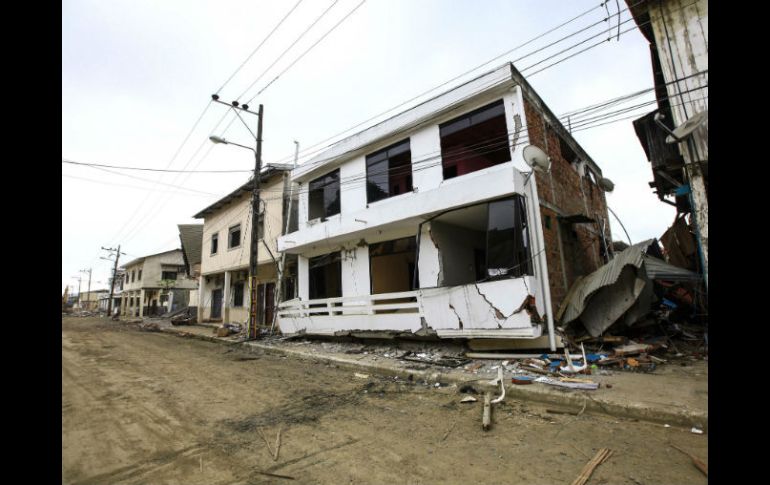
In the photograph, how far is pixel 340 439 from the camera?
3.75m

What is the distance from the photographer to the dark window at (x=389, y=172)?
Answer: 1067 centimetres

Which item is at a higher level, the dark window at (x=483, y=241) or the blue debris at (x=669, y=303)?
the dark window at (x=483, y=241)

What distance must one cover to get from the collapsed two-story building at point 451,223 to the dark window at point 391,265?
0.04 metres

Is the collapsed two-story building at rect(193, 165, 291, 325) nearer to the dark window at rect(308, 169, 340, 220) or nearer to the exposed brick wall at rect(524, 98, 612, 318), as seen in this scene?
the dark window at rect(308, 169, 340, 220)

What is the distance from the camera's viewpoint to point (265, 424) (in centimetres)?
426

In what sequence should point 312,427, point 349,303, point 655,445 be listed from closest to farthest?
point 655,445, point 312,427, point 349,303

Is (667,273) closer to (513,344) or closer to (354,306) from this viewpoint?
(513,344)

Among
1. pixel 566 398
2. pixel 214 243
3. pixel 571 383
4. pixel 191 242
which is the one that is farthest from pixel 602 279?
pixel 191 242

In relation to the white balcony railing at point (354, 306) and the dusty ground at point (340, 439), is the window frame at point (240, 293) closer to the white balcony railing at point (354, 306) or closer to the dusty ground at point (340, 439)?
the white balcony railing at point (354, 306)

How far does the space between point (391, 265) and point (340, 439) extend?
30.7ft

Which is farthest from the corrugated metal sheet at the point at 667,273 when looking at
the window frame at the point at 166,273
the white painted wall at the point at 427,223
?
the window frame at the point at 166,273
